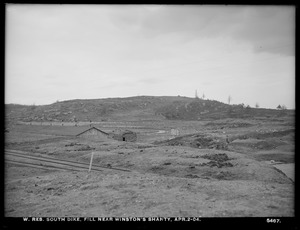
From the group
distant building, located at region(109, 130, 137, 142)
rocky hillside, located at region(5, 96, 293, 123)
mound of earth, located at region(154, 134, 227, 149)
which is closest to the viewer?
mound of earth, located at region(154, 134, 227, 149)

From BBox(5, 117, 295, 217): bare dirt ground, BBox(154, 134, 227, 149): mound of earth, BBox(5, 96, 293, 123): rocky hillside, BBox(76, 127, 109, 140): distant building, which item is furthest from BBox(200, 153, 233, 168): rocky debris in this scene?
BBox(5, 96, 293, 123): rocky hillside

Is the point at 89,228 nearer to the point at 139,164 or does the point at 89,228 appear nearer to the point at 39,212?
the point at 39,212

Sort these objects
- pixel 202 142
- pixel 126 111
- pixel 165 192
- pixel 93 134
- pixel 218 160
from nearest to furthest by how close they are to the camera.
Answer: pixel 165 192 → pixel 218 160 → pixel 202 142 → pixel 93 134 → pixel 126 111

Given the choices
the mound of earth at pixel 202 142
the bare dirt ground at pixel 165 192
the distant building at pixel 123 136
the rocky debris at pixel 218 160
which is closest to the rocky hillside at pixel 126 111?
the mound of earth at pixel 202 142

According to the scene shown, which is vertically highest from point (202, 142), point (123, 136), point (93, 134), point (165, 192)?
point (93, 134)

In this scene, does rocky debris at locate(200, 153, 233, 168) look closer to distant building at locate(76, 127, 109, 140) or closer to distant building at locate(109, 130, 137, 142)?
distant building at locate(109, 130, 137, 142)

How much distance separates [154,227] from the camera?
5918 mm

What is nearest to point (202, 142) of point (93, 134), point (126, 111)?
point (93, 134)

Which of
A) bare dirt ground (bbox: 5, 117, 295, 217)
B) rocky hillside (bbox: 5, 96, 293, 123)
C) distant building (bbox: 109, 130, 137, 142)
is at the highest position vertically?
rocky hillside (bbox: 5, 96, 293, 123)

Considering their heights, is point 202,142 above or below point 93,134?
below

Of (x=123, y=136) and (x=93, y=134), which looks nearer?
(x=93, y=134)

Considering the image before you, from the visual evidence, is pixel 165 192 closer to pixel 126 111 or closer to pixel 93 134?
pixel 93 134
